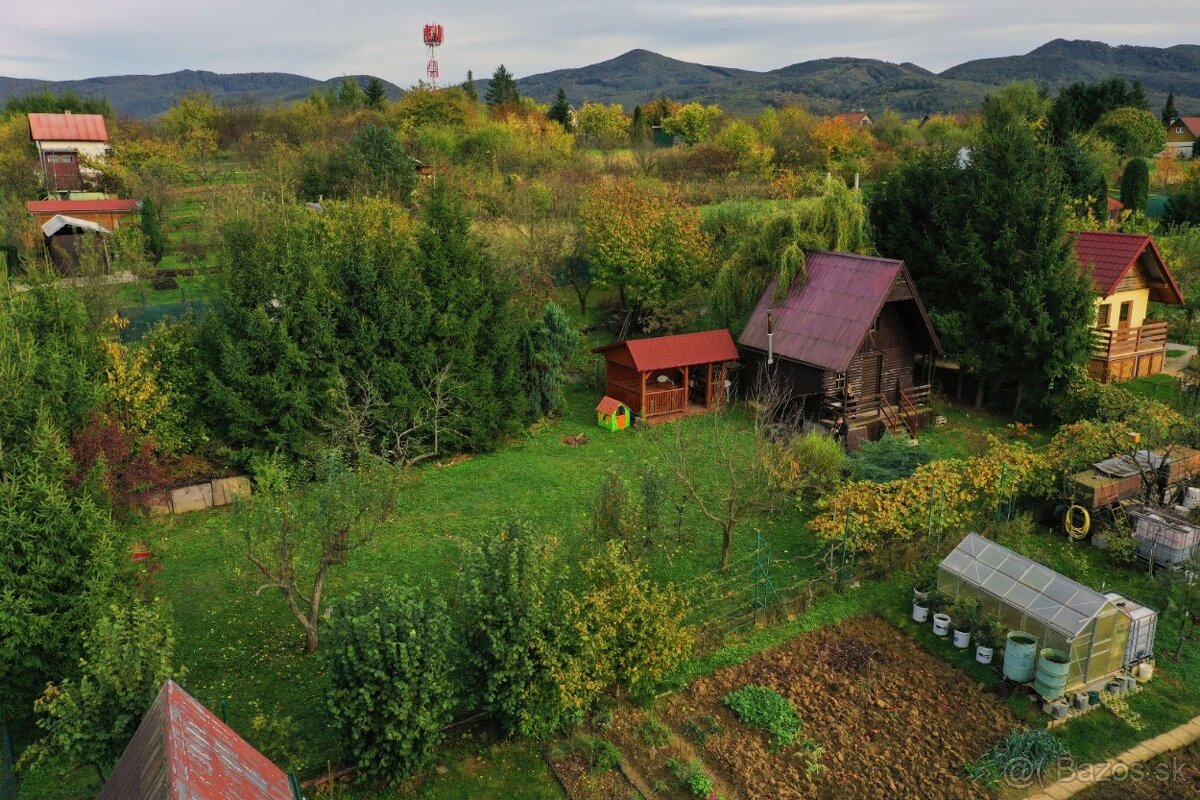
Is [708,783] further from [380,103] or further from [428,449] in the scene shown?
[380,103]

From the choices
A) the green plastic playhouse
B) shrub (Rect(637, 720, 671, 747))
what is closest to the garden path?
shrub (Rect(637, 720, 671, 747))

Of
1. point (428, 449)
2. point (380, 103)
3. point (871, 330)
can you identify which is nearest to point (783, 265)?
point (871, 330)

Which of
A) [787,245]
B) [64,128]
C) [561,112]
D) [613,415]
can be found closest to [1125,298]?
[787,245]

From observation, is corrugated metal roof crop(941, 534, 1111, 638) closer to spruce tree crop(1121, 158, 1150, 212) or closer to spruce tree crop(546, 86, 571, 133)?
spruce tree crop(1121, 158, 1150, 212)

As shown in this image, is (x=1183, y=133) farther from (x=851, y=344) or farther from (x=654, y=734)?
(x=654, y=734)

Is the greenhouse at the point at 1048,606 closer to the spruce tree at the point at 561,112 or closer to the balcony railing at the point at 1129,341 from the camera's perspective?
the balcony railing at the point at 1129,341
